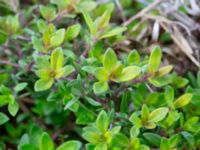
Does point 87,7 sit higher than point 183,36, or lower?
higher

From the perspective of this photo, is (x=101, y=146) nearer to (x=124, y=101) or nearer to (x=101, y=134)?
(x=101, y=134)

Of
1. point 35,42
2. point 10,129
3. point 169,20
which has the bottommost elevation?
point 10,129

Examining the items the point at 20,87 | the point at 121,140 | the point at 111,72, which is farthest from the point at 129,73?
the point at 20,87

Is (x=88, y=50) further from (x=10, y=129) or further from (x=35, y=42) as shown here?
(x=10, y=129)

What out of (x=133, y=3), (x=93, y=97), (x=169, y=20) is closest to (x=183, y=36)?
(x=169, y=20)

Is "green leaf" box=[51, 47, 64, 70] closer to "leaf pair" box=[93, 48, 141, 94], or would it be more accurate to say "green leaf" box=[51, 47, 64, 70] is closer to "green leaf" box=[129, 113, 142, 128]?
"leaf pair" box=[93, 48, 141, 94]

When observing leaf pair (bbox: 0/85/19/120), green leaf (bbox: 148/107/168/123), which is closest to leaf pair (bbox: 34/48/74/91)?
leaf pair (bbox: 0/85/19/120)

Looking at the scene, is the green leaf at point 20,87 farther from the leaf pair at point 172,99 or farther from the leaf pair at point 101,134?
the leaf pair at point 172,99
